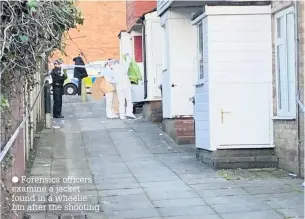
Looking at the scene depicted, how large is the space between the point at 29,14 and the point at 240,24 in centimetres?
630

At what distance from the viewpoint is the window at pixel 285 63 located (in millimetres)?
9945

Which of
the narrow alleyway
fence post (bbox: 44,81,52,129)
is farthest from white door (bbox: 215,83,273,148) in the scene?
fence post (bbox: 44,81,52,129)

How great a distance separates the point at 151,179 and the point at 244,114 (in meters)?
2.15

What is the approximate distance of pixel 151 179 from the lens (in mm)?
9656

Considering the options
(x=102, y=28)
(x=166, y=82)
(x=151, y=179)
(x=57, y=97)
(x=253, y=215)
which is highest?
(x=102, y=28)

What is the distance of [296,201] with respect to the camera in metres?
7.80

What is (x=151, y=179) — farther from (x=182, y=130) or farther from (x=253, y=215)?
(x=182, y=130)

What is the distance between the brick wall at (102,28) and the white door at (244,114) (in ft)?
79.6

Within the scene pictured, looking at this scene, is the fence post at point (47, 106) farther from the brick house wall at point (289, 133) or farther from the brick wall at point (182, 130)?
the brick house wall at point (289, 133)

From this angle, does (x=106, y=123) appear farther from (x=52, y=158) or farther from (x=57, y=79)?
(x=52, y=158)

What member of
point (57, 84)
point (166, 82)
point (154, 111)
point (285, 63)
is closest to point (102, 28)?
point (57, 84)

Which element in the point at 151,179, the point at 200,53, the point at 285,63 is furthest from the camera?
the point at 200,53

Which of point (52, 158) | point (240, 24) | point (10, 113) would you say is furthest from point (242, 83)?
point (10, 113)

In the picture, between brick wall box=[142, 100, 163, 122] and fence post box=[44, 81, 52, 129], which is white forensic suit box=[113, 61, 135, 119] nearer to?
brick wall box=[142, 100, 163, 122]
